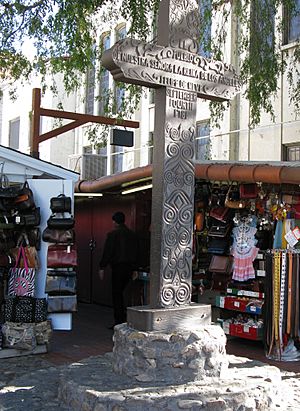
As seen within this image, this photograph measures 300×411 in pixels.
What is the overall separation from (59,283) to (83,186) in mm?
3597

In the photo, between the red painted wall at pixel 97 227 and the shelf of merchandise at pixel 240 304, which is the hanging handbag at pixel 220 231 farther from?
the red painted wall at pixel 97 227

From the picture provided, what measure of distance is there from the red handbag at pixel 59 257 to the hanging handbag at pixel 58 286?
19 cm

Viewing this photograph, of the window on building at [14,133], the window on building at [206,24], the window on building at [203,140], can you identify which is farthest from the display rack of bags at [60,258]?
the window on building at [14,133]

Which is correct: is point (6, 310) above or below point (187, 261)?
below

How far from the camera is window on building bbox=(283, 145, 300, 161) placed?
1486 centimetres

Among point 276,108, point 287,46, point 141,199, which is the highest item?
point 287,46

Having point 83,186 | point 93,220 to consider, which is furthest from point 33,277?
point 93,220

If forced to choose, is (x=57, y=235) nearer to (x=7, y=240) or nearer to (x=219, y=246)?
(x=7, y=240)

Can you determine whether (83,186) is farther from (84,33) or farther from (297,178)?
(297,178)

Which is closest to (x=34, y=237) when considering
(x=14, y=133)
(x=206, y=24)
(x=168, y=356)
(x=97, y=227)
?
(x=168, y=356)

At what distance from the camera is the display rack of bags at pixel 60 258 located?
28.8 feet

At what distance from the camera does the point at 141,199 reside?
39.1ft

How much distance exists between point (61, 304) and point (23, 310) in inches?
31.4

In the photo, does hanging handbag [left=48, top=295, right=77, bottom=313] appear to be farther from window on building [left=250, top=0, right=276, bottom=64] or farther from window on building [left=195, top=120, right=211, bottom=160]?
window on building [left=195, top=120, right=211, bottom=160]
